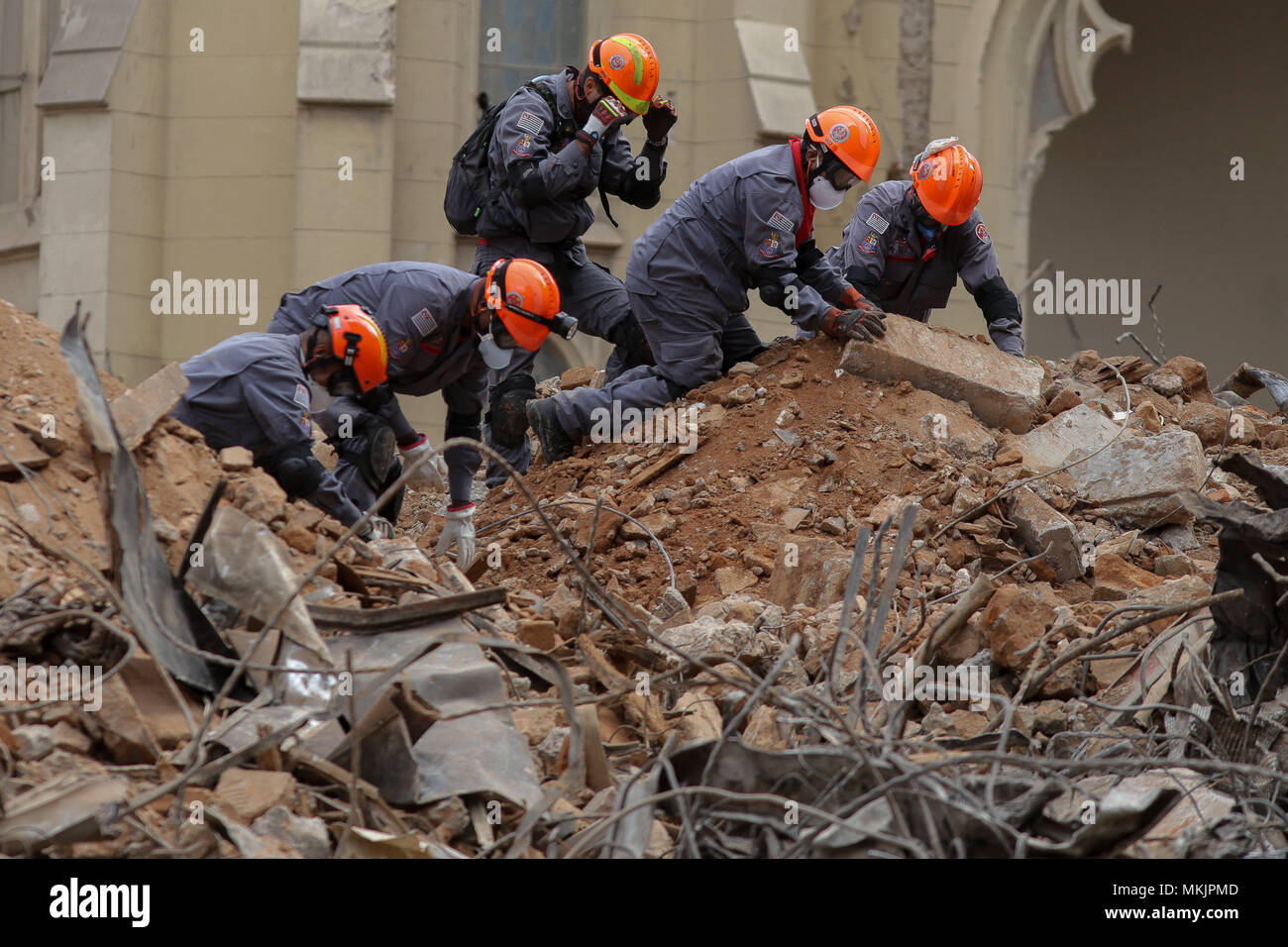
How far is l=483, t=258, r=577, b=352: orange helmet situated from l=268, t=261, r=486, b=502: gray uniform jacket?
0.51 feet

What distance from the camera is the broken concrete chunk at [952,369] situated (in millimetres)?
7082

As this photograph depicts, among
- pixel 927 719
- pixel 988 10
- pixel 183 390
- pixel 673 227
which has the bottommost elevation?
pixel 927 719

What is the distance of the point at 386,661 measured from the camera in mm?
4156

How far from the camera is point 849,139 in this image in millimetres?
6941

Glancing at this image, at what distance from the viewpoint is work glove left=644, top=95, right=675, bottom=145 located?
25.9 feet

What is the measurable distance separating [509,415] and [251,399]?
2247mm

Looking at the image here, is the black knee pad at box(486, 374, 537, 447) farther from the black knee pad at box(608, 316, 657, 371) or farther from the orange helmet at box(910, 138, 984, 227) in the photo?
the orange helmet at box(910, 138, 984, 227)

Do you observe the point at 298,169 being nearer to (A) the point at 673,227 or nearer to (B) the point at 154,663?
(A) the point at 673,227

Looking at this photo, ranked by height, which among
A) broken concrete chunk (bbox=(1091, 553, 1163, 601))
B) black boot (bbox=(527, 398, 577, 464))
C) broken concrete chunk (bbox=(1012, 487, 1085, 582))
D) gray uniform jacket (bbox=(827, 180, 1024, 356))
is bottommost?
broken concrete chunk (bbox=(1091, 553, 1163, 601))

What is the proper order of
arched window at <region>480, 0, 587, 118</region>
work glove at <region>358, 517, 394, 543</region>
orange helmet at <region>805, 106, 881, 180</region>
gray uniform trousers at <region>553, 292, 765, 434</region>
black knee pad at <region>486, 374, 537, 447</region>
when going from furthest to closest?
arched window at <region>480, 0, 587, 118</region>
black knee pad at <region>486, 374, 537, 447</region>
gray uniform trousers at <region>553, 292, 765, 434</region>
orange helmet at <region>805, 106, 881, 180</region>
work glove at <region>358, 517, 394, 543</region>

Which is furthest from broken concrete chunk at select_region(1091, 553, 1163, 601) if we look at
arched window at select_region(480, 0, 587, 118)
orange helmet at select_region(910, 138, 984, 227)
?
arched window at select_region(480, 0, 587, 118)

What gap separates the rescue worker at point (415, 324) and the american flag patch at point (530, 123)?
4.21 ft

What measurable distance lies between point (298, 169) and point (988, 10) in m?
5.56
